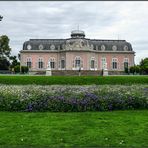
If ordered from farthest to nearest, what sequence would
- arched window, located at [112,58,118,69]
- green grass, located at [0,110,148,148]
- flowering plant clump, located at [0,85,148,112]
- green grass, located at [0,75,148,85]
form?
arched window, located at [112,58,118,69] → green grass, located at [0,75,148,85] → flowering plant clump, located at [0,85,148,112] → green grass, located at [0,110,148,148]

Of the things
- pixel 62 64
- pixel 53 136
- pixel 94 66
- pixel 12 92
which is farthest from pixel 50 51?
pixel 53 136

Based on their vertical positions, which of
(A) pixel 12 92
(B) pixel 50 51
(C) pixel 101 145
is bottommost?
(C) pixel 101 145

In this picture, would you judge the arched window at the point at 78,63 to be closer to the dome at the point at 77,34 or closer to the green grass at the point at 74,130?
the dome at the point at 77,34

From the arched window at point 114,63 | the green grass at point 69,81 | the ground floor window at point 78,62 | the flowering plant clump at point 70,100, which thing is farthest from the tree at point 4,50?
the flowering plant clump at point 70,100

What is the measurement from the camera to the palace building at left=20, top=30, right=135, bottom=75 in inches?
2830

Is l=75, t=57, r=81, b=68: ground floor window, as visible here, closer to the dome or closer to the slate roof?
the slate roof

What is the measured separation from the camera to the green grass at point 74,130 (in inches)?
282

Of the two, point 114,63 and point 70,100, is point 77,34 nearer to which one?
point 114,63

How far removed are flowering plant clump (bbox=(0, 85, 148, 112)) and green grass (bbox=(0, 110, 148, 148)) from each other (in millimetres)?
1304

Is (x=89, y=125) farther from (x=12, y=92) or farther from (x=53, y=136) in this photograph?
(x=12, y=92)

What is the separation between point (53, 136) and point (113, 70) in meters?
67.1

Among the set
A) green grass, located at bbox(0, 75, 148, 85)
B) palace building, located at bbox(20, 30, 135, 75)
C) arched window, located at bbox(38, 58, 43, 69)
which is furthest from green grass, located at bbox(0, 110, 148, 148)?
arched window, located at bbox(38, 58, 43, 69)

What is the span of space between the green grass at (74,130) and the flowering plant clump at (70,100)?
130 centimetres

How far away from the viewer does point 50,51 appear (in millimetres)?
73125
